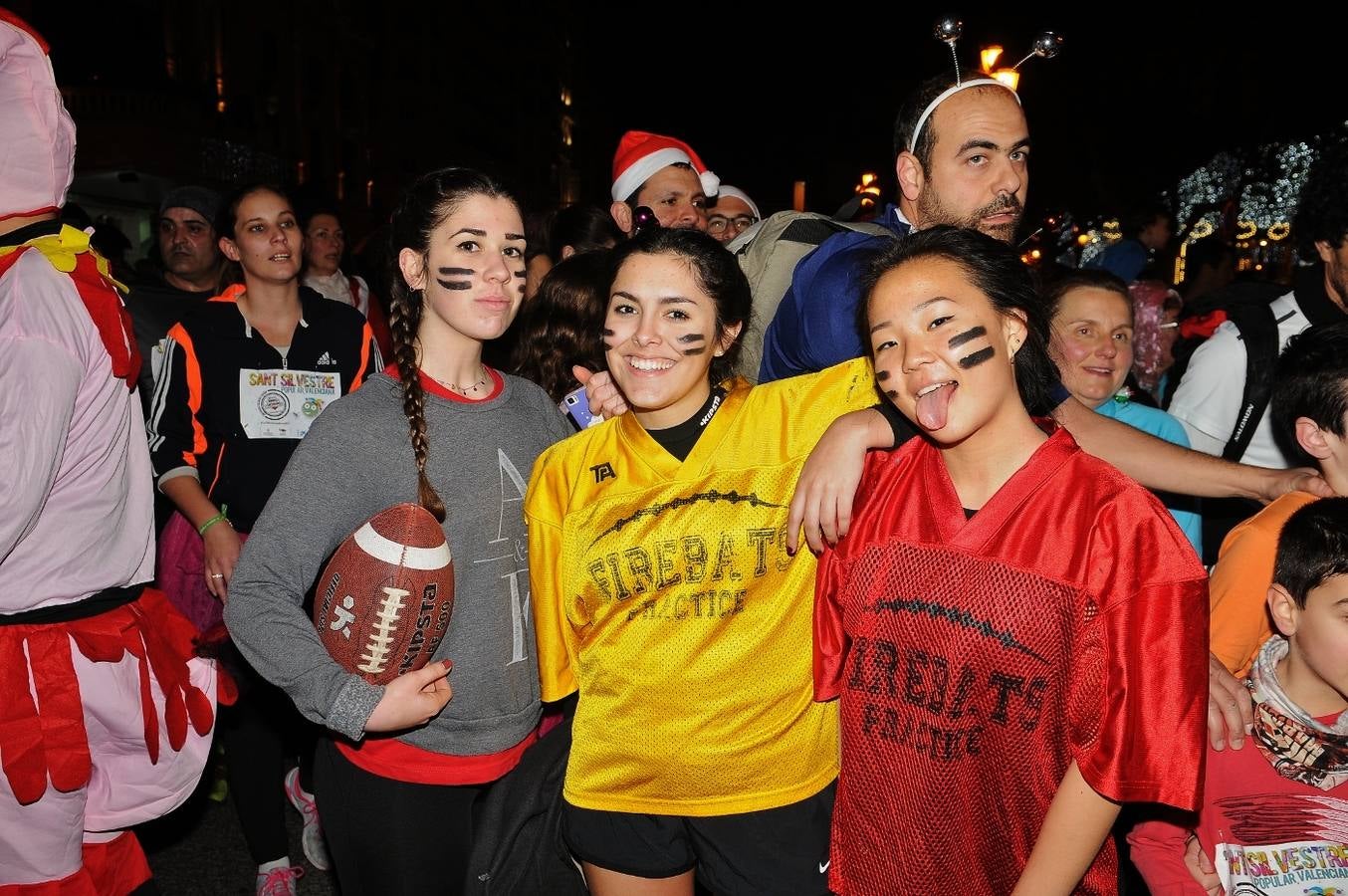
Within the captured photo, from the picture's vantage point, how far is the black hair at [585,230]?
4598mm

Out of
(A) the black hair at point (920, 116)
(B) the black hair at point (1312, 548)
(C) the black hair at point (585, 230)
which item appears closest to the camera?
(B) the black hair at point (1312, 548)

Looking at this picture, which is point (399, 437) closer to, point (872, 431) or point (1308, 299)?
point (872, 431)

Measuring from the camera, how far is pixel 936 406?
193 centimetres

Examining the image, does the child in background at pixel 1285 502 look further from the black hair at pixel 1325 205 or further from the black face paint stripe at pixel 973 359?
the black face paint stripe at pixel 973 359

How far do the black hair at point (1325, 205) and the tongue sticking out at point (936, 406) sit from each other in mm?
2258

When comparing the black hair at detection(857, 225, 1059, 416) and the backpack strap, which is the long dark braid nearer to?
the black hair at detection(857, 225, 1059, 416)

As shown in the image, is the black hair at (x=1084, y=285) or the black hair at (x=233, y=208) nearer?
the black hair at (x=1084, y=285)

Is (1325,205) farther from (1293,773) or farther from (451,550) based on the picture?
(451,550)

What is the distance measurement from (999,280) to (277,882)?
3.41m

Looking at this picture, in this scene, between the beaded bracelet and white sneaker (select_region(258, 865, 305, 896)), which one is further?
white sneaker (select_region(258, 865, 305, 896))

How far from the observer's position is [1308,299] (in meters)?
3.34

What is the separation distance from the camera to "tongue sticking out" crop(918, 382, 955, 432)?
6.33 feet

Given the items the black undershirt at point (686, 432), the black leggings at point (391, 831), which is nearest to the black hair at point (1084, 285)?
the black undershirt at point (686, 432)

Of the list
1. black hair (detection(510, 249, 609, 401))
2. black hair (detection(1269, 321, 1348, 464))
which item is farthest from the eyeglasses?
black hair (detection(1269, 321, 1348, 464))
